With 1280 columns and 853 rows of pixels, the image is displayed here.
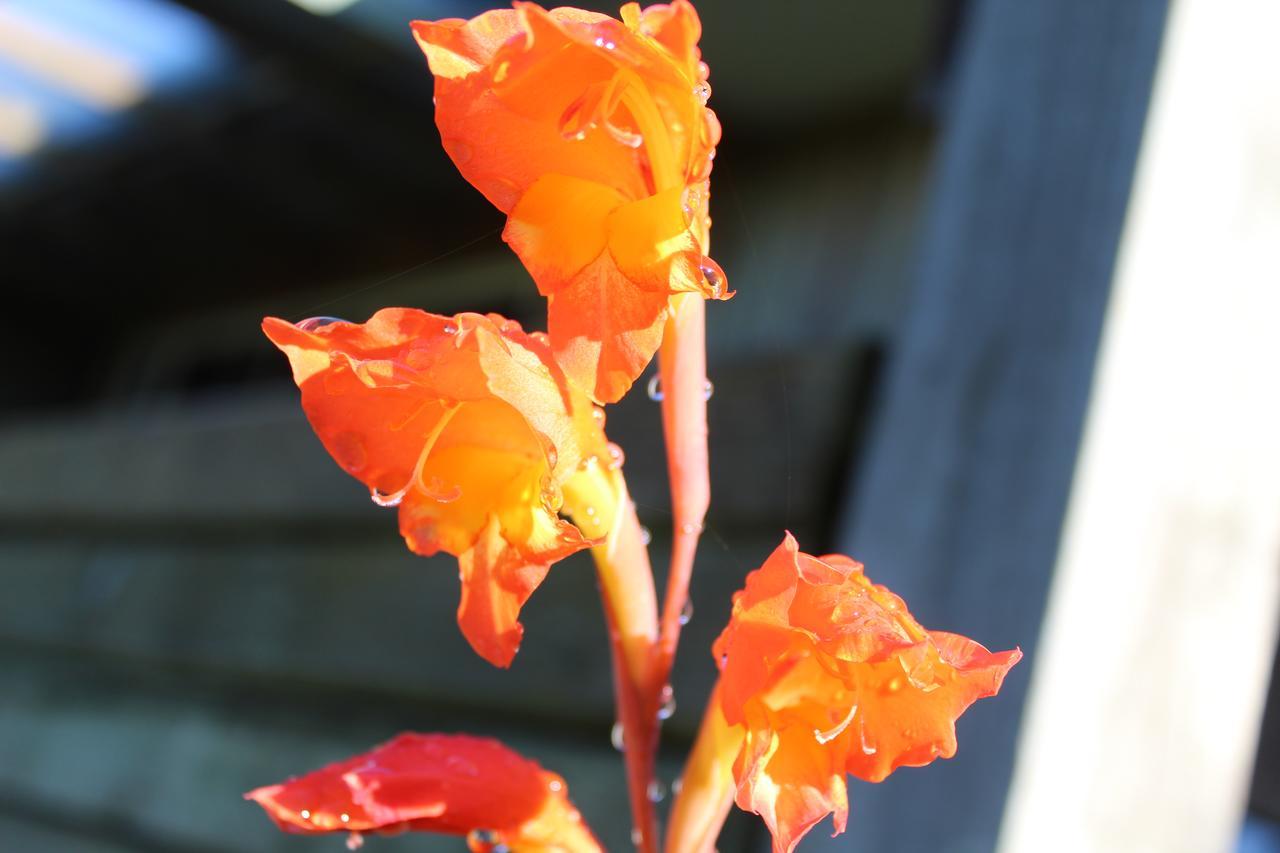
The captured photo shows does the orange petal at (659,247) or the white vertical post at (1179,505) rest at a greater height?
the orange petal at (659,247)

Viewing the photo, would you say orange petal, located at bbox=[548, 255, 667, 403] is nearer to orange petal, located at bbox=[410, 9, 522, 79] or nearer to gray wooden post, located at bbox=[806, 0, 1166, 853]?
orange petal, located at bbox=[410, 9, 522, 79]

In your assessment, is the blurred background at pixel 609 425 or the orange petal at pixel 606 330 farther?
the blurred background at pixel 609 425

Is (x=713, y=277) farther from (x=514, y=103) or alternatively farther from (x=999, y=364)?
(x=999, y=364)

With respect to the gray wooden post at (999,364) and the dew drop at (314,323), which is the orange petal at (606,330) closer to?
the dew drop at (314,323)

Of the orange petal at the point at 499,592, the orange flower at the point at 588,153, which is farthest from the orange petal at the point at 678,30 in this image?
the orange petal at the point at 499,592

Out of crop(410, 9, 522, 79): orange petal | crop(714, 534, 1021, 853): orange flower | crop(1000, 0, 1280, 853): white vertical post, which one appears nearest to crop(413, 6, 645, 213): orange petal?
crop(410, 9, 522, 79): orange petal

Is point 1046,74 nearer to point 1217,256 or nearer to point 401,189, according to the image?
point 1217,256

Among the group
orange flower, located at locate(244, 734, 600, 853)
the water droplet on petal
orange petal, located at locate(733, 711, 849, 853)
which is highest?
the water droplet on petal
